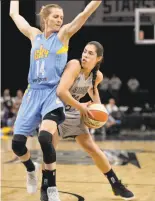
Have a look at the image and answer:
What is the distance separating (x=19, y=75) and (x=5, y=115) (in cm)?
418

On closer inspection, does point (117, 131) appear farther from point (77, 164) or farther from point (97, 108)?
point (97, 108)

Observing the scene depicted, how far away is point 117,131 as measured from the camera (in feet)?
48.9

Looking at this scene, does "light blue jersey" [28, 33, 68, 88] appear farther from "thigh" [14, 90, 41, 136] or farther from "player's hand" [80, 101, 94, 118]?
"player's hand" [80, 101, 94, 118]

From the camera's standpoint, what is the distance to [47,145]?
14.9 feet

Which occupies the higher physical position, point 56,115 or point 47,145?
point 56,115

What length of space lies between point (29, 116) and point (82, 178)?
7.25ft

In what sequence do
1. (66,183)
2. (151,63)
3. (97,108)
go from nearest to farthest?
(97,108)
(66,183)
(151,63)

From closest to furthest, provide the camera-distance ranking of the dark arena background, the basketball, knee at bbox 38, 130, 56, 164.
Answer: knee at bbox 38, 130, 56, 164, the basketball, the dark arena background

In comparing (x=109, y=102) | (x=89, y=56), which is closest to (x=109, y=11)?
(x=109, y=102)

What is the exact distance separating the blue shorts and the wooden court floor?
930mm

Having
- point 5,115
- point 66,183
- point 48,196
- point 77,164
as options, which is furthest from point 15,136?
point 5,115

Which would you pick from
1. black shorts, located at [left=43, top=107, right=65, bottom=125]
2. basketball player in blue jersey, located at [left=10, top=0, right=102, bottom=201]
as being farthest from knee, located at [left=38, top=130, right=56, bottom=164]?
black shorts, located at [left=43, top=107, right=65, bottom=125]

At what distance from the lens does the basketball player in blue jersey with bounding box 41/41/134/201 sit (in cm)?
491

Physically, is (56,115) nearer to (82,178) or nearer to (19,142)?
(19,142)
